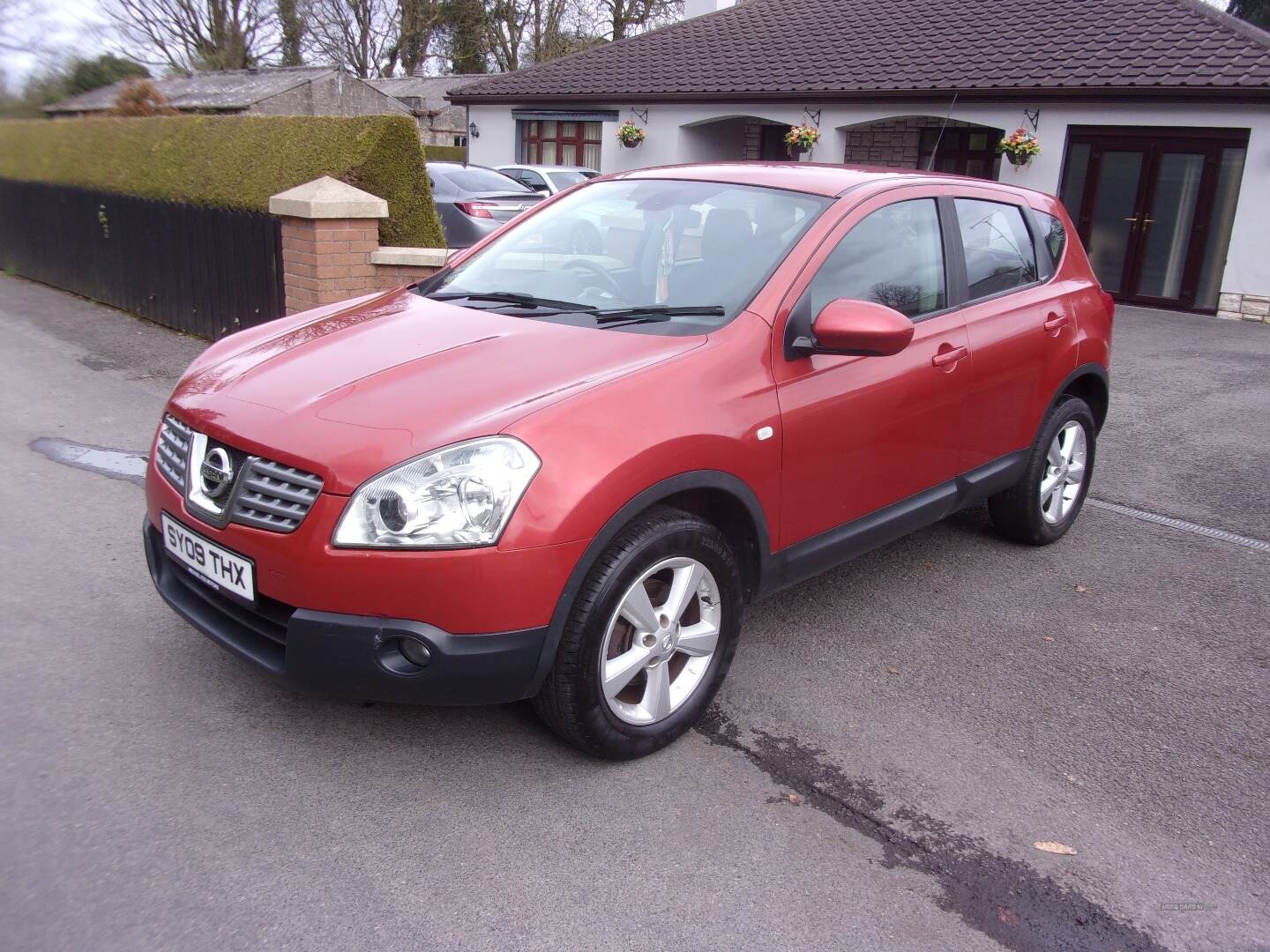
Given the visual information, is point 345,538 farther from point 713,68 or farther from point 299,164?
point 713,68

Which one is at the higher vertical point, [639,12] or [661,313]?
[639,12]

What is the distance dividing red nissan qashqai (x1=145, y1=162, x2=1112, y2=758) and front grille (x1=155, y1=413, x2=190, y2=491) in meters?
0.02

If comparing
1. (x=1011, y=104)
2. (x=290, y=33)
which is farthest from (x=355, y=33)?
(x=1011, y=104)

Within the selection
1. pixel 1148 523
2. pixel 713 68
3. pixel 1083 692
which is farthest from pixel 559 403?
pixel 713 68

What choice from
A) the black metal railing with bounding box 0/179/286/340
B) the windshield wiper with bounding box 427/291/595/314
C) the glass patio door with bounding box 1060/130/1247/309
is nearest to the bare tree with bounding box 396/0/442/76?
the black metal railing with bounding box 0/179/286/340

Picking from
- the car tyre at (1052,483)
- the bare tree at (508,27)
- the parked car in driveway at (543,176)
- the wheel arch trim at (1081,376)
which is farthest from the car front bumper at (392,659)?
the bare tree at (508,27)

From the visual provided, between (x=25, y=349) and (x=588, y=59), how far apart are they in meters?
17.9

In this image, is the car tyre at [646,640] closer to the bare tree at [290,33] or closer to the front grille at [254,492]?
the front grille at [254,492]

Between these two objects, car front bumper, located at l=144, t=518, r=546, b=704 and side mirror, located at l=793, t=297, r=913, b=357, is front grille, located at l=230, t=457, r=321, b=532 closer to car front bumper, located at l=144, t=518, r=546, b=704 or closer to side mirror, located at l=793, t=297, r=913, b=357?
car front bumper, located at l=144, t=518, r=546, b=704

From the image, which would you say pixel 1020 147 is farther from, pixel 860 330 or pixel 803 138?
pixel 860 330

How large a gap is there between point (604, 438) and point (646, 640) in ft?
2.13

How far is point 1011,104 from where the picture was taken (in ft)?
53.3

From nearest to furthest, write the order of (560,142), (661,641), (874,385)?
(661,641) → (874,385) → (560,142)

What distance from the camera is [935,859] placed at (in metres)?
2.94
